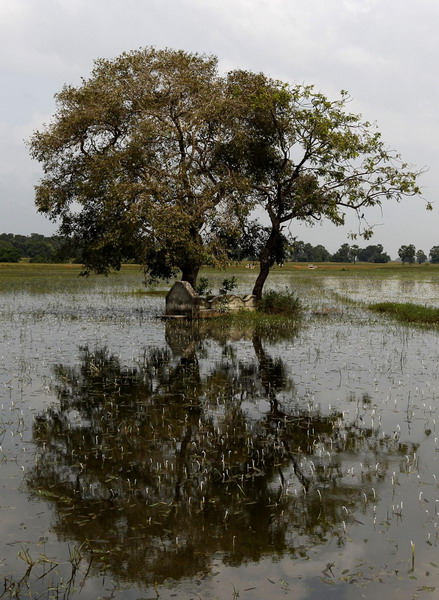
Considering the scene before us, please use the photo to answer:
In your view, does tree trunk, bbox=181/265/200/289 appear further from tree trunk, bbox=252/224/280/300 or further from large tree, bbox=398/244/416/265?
large tree, bbox=398/244/416/265

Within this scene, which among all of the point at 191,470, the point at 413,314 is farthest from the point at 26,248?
the point at 191,470

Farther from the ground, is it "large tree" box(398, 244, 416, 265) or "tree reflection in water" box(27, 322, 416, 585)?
"large tree" box(398, 244, 416, 265)

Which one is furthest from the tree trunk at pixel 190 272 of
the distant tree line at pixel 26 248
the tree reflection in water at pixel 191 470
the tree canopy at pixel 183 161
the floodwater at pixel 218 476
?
the distant tree line at pixel 26 248

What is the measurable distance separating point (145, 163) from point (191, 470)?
23.1 metres

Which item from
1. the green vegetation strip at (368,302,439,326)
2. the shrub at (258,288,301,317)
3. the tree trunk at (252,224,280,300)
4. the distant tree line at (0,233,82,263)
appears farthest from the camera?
the distant tree line at (0,233,82,263)

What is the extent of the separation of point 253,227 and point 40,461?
2544 centimetres

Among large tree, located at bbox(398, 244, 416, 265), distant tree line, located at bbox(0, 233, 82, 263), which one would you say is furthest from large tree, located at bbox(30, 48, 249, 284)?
large tree, located at bbox(398, 244, 416, 265)

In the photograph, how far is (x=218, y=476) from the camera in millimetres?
8477

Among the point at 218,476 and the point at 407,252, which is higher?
the point at 407,252

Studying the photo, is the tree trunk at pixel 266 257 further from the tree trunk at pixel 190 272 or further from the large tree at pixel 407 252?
the large tree at pixel 407 252

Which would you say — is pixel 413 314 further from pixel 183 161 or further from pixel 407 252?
pixel 407 252

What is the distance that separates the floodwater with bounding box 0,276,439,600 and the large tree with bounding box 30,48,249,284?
1158 cm

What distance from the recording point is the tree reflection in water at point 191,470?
6.57m

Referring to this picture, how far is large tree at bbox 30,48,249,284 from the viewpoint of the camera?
2844 cm
